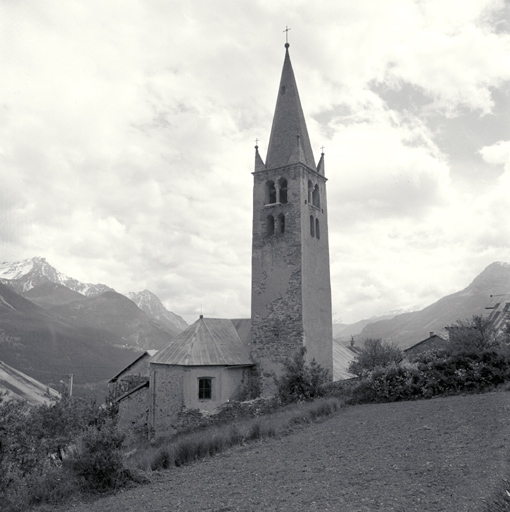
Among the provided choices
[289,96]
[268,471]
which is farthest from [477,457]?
[289,96]

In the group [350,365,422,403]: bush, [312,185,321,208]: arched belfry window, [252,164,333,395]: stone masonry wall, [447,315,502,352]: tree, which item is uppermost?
[312,185,321,208]: arched belfry window

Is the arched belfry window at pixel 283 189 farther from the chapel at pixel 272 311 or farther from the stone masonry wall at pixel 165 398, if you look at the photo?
the stone masonry wall at pixel 165 398

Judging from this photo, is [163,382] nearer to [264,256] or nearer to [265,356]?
[265,356]

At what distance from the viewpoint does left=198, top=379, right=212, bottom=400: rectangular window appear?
2627 centimetres

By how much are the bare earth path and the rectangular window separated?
39.8ft

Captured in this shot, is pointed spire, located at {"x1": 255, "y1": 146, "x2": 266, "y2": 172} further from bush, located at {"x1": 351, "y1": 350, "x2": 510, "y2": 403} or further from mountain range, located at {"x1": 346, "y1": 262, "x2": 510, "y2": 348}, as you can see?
mountain range, located at {"x1": 346, "y1": 262, "x2": 510, "y2": 348}

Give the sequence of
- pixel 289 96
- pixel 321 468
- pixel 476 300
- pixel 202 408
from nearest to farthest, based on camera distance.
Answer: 1. pixel 321 468
2. pixel 202 408
3. pixel 289 96
4. pixel 476 300

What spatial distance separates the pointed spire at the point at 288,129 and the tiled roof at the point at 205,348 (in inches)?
469

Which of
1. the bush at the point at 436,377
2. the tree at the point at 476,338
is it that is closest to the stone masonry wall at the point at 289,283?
the bush at the point at 436,377

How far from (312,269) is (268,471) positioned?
2049 cm

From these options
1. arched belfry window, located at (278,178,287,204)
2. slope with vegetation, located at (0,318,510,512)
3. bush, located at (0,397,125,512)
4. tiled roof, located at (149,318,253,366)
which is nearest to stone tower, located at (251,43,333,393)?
arched belfry window, located at (278,178,287,204)

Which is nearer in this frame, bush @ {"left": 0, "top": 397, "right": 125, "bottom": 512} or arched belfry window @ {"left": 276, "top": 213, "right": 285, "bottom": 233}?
bush @ {"left": 0, "top": 397, "right": 125, "bottom": 512}

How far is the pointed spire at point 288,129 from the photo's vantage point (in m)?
31.9

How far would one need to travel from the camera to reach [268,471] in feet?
35.9
